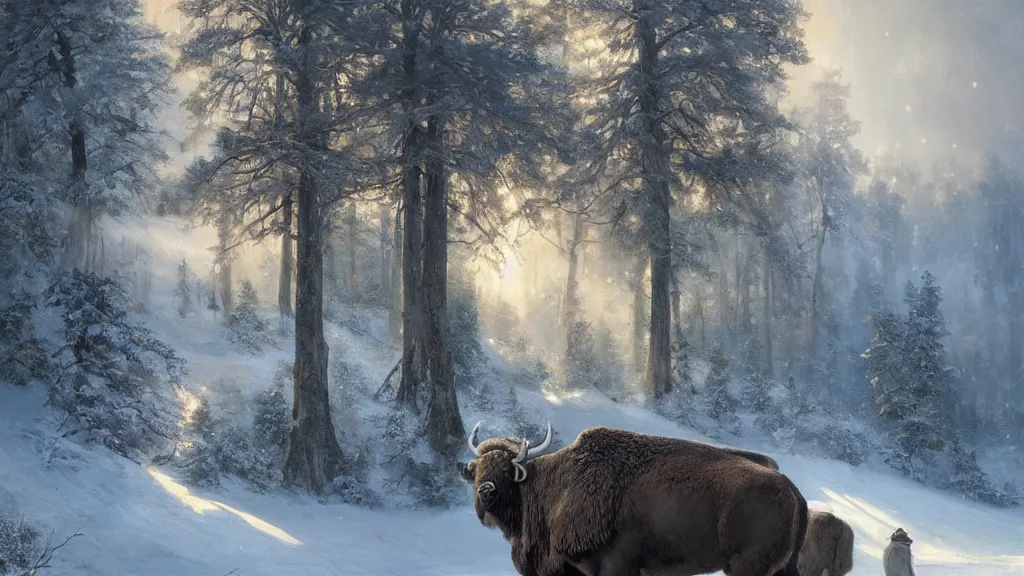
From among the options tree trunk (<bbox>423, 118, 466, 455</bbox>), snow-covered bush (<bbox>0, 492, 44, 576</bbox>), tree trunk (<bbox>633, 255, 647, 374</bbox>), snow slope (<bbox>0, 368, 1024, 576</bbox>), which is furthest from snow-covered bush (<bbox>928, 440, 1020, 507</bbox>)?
snow-covered bush (<bbox>0, 492, 44, 576</bbox>)

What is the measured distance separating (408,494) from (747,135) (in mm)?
15855

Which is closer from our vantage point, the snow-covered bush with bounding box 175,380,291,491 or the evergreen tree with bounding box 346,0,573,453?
the snow-covered bush with bounding box 175,380,291,491

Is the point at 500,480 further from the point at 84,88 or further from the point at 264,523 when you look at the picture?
the point at 84,88

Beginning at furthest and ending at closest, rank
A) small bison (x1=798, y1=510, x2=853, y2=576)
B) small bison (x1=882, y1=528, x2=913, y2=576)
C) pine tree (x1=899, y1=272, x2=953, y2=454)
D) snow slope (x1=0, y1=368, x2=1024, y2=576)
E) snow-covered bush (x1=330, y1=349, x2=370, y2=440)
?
pine tree (x1=899, y1=272, x2=953, y2=454), snow-covered bush (x1=330, y1=349, x2=370, y2=440), snow slope (x1=0, y1=368, x2=1024, y2=576), small bison (x1=882, y1=528, x2=913, y2=576), small bison (x1=798, y1=510, x2=853, y2=576)

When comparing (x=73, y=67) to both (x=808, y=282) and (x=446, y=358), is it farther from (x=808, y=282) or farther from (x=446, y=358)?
(x=808, y=282)

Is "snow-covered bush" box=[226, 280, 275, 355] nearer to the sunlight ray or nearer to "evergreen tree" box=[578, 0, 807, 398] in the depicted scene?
the sunlight ray

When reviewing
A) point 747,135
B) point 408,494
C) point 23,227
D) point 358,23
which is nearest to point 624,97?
point 747,135

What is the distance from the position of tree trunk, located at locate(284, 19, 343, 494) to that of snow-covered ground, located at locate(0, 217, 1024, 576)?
814mm

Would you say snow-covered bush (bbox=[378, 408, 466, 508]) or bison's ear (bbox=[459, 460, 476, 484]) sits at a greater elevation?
bison's ear (bbox=[459, 460, 476, 484])

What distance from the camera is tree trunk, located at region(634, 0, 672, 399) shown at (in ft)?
78.7

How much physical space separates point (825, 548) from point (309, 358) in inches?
443

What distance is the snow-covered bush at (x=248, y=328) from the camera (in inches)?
971

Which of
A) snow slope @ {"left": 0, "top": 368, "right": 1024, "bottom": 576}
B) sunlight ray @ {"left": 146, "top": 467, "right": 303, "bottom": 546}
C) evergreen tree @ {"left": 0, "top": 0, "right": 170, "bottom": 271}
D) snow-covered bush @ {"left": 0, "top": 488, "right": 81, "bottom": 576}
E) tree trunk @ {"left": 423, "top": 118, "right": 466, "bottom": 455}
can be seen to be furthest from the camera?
evergreen tree @ {"left": 0, "top": 0, "right": 170, "bottom": 271}

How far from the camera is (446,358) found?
18828 mm
